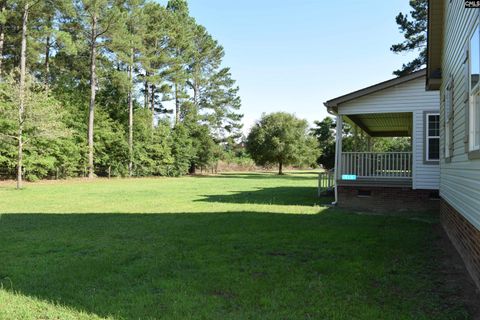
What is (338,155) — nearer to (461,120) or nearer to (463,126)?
(461,120)

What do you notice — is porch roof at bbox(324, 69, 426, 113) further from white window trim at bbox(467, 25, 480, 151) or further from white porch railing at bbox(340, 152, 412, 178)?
white window trim at bbox(467, 25, 480, 151)

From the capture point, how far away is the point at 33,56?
97.6ft

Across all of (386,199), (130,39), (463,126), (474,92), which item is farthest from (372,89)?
(130,39)

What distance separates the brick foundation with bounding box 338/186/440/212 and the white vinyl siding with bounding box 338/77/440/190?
0.34 meters

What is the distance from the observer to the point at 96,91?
116 ft

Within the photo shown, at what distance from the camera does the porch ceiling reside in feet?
46.8

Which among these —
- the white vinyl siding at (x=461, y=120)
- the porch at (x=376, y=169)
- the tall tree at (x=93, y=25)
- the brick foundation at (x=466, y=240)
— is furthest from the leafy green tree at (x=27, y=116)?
the brick foundation at (x=466, y=240)

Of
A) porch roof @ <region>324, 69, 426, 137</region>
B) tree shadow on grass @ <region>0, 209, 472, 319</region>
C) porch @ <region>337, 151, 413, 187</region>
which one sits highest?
porch roof @ <region>324, 69, 426, 137</region>

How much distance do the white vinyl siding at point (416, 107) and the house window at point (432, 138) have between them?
0.10 metres

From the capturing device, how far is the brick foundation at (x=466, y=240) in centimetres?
471

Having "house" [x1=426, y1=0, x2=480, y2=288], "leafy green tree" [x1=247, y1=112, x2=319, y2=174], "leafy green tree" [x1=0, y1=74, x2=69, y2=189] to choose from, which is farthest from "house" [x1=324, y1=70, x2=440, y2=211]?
"leafy green tree" [x1=247, y1=112, x2=319, y2=174]

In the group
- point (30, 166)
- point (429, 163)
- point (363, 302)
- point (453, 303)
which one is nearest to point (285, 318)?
point (363, 302)

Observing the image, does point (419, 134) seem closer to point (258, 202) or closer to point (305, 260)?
point (258, 202)

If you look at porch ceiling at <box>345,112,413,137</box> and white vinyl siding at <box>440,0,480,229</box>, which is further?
porch ceiling at <box>345,112,413,137</box>
